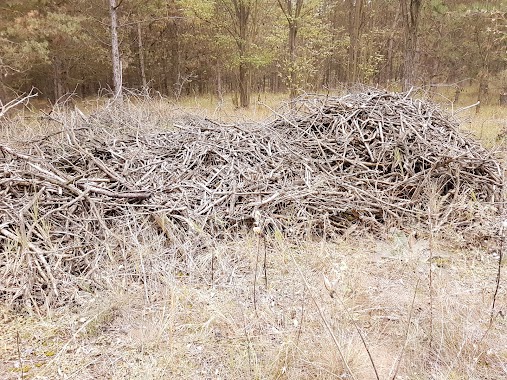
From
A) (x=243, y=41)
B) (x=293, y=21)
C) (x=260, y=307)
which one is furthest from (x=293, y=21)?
(x=260, y=307)

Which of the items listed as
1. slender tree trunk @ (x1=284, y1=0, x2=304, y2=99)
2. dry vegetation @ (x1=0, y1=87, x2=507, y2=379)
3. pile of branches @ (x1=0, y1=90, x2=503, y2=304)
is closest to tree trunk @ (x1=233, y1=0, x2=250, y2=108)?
slender tree trunk @ (x1=284, y1=0, x2=304, y2=99)

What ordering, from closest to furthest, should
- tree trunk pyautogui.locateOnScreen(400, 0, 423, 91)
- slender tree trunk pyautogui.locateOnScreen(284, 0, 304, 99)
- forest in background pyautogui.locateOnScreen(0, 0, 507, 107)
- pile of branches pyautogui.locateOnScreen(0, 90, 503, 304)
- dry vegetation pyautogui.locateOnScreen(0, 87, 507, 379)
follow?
dry vegetation pyautogui.locateOnScreen(0, 87, 507, 379), pile of branches pyautogui.locateOnScreen(0, 90, 503, 304), tree trunk pyautogui.locateOnScreen(400, 0, 423, 91), forest in background pyautogui.locateOnScreen(0, 0, 507, 107), slender tree trunk pyautogui.locateOnScreen(284, 0, 304, 99)

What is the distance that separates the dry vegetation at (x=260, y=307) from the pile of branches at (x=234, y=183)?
0.15ft

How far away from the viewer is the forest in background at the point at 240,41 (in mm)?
7984

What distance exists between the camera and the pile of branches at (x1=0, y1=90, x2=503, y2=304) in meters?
2.48

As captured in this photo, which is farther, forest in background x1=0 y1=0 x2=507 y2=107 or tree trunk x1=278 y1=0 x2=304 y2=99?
tree trunk x1=278 y1=0 x2=304 y2=99

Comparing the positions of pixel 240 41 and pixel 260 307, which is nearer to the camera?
pixel 260 307

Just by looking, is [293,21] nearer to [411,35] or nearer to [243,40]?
[243,40]

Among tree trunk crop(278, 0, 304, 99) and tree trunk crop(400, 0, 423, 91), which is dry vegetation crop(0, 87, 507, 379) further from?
tree trunk crop(278, 0, 304, 99)

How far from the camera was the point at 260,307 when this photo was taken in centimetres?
209

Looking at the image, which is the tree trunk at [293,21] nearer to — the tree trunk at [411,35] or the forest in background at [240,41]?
the forest in background at [240,41]

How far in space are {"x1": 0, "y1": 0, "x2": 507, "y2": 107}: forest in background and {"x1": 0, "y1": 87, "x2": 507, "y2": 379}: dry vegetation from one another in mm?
3911

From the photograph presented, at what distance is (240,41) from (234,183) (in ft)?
25.9

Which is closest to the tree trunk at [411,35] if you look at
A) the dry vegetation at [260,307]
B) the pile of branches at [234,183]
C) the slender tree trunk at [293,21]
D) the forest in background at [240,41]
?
the forest in background at [240,41]
